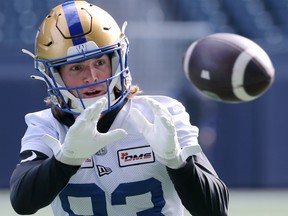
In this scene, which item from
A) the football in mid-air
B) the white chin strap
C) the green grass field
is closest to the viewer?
the white chin strap

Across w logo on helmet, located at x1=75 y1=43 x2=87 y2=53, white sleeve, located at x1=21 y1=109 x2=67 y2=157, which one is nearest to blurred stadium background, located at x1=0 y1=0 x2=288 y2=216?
white sleeve, located at x1=21 y1=109 x2=67 y2=157

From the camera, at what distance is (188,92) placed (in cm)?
847

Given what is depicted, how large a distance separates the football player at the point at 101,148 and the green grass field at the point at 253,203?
3282 mm

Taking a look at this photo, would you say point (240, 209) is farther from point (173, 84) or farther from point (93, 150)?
point (93, 150)

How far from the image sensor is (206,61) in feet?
14.4

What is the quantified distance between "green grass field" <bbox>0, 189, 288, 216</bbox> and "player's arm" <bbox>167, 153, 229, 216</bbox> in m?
3.38

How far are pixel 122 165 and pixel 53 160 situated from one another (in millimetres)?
278

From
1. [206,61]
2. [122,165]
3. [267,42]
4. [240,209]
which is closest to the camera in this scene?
[122,165]

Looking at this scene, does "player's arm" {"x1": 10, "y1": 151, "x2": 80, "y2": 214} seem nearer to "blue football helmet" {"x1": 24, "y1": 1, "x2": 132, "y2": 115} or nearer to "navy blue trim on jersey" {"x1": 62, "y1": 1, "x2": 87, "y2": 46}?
"blue football helmet" {"x1": 24, "y1": 1, "x2": 132, "y2": 115}

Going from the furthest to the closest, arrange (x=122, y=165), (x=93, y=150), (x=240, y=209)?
(x=240, y=209), (x=122, y=165), (x=93, y=150)

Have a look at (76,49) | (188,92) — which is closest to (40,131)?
(76,49)

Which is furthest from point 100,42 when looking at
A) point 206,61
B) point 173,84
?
point 173,84

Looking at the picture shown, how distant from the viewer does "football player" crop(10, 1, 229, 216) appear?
2.70 m

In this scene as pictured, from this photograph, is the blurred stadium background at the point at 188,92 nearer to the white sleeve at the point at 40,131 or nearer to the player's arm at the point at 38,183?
the white sleeve at the point at 40,131
